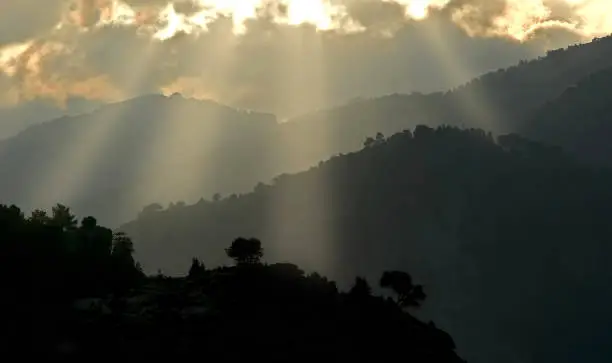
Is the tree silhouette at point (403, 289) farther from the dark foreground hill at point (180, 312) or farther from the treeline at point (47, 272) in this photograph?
the treeline at point (47, 272)

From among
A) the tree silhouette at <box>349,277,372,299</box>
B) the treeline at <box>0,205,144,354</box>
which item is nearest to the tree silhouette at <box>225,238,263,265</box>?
the treeline at <box>0,205,144,354</box>

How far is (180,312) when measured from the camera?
70062 mm

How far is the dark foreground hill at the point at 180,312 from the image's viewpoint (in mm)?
64562

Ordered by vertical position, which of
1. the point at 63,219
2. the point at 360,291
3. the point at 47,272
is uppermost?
the point at 63,219

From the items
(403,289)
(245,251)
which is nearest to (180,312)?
(245,251)

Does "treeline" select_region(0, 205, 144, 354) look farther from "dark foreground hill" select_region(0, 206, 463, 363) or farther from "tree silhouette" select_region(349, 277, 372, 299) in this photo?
"tree silhouette" select_region(349, 277, 372, 299)

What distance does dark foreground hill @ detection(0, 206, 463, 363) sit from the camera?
6456 centimetres

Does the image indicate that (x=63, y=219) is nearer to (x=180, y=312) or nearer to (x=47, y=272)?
(x=47, y=272)

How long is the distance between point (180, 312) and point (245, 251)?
17552 mm

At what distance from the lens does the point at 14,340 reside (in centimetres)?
6222

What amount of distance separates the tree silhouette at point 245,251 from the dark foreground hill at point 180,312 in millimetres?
117

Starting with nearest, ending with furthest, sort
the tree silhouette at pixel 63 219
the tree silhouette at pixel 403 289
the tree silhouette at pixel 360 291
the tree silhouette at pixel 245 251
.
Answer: the tree silhouette at pixel 360 291 → the tree silhouette at pixel 245 251 → the tree silhouette at pixel 403 289 → the tree silhouette at pixel 63 219

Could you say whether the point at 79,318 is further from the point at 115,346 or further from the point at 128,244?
the point at 128,244

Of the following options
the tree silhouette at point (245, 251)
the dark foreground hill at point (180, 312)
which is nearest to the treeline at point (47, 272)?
the dark foreground hill at point (180, 312)
